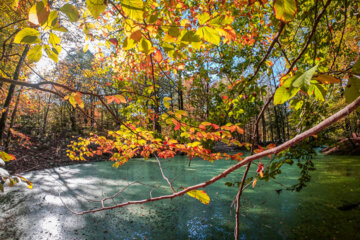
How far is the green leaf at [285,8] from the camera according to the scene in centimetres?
47

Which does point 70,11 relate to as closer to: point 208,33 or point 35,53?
point 35,53

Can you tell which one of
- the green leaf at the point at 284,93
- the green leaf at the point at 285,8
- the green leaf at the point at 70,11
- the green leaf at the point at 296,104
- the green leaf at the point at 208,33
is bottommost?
the green leaf at the point at 284,93

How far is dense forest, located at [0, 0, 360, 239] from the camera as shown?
19.7 inches

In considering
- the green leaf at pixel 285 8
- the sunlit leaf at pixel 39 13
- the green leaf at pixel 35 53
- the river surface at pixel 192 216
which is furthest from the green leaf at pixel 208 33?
the river surface at pixel 192 216

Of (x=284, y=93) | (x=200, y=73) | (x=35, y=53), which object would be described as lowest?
(x=284, y=93)

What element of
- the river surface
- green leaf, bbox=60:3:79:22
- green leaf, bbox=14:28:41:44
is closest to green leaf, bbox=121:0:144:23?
green leaf, bbox=60:3:79:22

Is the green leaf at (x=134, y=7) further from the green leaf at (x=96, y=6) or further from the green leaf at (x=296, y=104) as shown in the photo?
the green leaf at (x=296, y=104)

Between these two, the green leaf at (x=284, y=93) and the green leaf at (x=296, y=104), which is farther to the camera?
the green leaf at (x=296, y=104)

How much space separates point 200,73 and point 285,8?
2.30 meters

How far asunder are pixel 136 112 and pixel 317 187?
4.81 m

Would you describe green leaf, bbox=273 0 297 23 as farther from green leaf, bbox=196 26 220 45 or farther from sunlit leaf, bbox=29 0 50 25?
sunlit leaf, bbox=29 0 50 25

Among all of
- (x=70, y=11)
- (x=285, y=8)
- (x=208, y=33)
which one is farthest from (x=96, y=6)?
(x=285, y=8)

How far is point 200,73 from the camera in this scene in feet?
8.97

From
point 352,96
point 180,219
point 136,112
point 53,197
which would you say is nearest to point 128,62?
point 136,112
